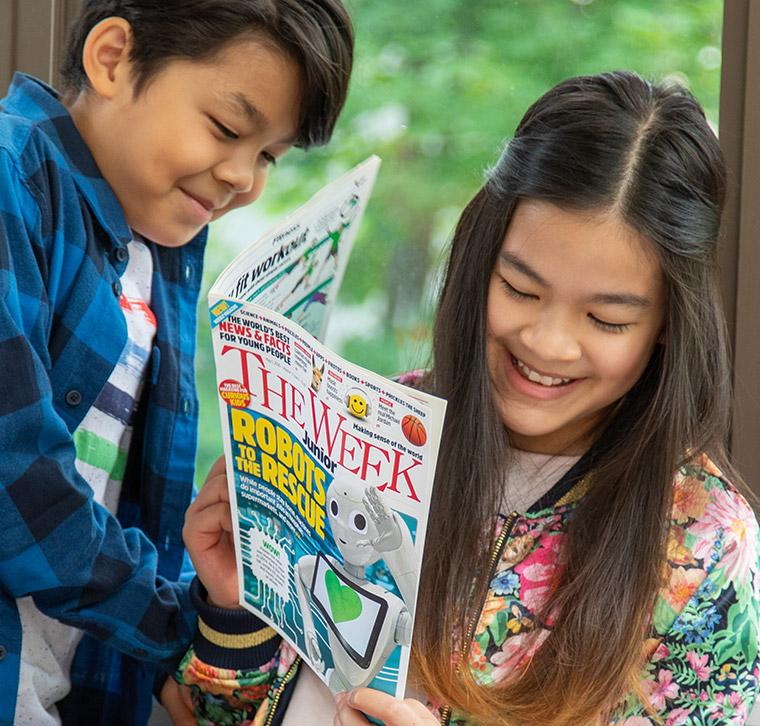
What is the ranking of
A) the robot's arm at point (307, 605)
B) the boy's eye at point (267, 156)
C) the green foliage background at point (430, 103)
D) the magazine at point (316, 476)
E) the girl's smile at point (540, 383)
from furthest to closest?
the green foliage background at point (430, 103), the boy's eye at point (267, 156), the girl's smile at point (540, 383), the robot's arm at point (307, 605), the magazine at point (316, 476)

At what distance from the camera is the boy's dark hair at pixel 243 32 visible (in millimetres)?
1121

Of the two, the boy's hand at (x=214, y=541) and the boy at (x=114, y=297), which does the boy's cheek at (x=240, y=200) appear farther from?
the boy's hand at (x=214, y=541)

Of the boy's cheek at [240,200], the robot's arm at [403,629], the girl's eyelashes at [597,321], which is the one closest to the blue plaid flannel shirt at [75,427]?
the boy's cheek at [240,200]

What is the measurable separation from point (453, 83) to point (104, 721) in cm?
95

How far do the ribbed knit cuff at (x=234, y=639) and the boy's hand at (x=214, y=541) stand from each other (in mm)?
14

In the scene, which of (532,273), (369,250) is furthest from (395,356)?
(532,273)

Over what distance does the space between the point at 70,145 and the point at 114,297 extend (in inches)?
6.8

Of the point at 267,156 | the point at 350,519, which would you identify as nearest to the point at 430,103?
the point at 267,156

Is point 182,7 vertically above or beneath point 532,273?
above

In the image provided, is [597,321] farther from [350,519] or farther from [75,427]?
[75,427]

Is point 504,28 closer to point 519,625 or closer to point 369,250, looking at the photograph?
point 369,250

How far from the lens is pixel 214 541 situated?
44.4 inches

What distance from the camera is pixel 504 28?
1424 mm

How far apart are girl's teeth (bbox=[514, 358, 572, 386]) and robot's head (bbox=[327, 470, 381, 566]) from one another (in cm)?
29
